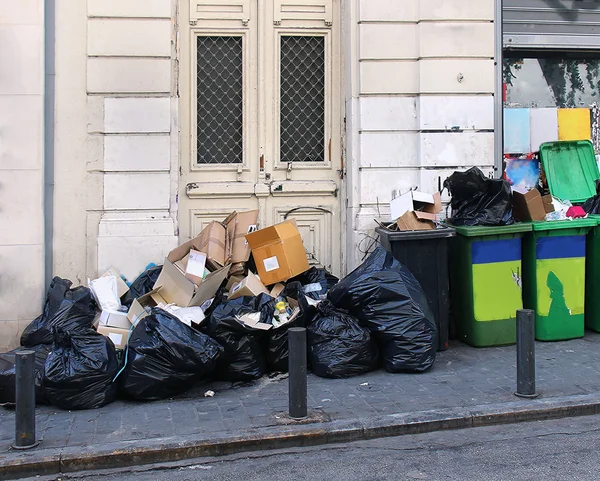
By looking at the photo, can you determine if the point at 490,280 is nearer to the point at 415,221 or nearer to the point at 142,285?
the point at 415,221

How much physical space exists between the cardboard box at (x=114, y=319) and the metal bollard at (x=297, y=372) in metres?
2.04

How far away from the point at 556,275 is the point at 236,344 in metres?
3.24

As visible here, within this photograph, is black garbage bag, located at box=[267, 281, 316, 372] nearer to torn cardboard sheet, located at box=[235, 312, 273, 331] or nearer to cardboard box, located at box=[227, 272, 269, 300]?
torn cardboard sheet, located at box=[235, 312, 273, 331]

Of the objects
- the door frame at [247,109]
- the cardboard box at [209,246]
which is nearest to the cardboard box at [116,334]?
the cardboard box at [209,246]

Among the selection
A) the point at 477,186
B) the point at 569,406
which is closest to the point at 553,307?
the point at 477,186

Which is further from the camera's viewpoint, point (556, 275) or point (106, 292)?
point (556, 275)

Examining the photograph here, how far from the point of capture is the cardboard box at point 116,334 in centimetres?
604

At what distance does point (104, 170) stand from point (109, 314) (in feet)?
5.23

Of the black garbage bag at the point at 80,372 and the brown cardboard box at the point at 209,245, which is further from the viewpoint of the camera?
the brown cardboard box at the point at 209,245

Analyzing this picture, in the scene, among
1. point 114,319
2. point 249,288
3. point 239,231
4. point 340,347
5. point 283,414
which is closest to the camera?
point 283,414

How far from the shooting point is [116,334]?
19.9 ft

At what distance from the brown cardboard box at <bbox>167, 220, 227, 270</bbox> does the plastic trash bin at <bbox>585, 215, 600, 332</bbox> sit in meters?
3.66

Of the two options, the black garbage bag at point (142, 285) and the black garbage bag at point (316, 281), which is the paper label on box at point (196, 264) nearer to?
the black garbage bag at point (142, 285)

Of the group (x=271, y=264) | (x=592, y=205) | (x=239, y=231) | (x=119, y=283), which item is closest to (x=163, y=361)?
(x=119, y=283)
